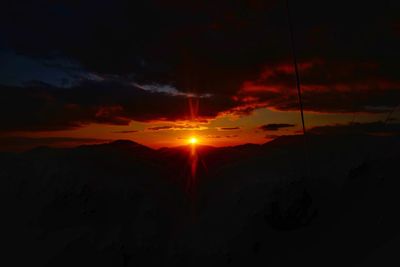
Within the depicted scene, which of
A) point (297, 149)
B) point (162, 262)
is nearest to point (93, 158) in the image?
Result: point (162, 262)

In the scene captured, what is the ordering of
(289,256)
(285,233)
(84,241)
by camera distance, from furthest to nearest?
(84,241)
(285,233)
(289,256)

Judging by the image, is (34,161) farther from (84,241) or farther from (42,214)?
(84,241)

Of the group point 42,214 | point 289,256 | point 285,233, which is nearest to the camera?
point 289,256

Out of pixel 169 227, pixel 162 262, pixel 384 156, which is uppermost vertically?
pixel 384 156

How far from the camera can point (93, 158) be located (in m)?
47.9

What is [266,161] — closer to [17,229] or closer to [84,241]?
[84,241]

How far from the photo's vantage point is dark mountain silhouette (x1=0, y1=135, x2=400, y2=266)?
33.6 m

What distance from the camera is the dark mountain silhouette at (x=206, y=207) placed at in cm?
3356

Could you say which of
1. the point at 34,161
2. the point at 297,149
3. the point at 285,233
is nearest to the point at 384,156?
the point at 297,149

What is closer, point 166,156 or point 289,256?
point 289,256

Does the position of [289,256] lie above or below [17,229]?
below

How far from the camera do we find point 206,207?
4162cm

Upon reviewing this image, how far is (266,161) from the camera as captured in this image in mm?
43750

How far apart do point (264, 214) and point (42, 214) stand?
78.9 feet
